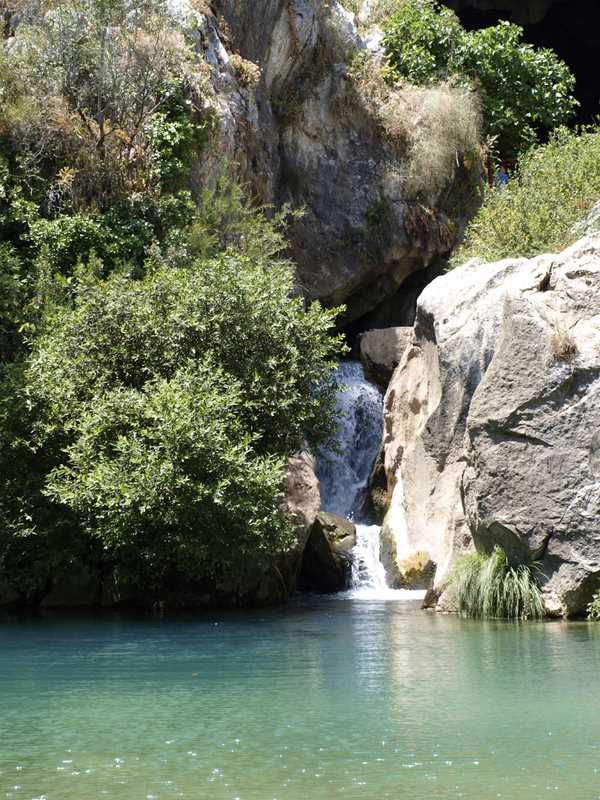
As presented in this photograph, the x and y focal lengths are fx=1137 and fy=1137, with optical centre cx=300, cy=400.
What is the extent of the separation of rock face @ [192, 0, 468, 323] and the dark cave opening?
12.0 m

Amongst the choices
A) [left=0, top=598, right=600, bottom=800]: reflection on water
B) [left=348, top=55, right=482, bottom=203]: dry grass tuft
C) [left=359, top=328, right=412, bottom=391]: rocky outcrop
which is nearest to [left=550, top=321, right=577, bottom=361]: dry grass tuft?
[left=0, top=598, right=600, bottom=800]: reflection on water

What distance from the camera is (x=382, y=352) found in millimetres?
28859

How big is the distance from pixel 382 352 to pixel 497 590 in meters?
12.5

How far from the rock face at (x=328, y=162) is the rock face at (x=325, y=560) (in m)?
9.66

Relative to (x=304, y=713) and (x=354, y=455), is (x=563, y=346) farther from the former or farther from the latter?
(x=354, y=455)

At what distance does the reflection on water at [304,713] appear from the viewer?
7562 millimetres

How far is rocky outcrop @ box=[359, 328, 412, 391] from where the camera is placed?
1126 inches

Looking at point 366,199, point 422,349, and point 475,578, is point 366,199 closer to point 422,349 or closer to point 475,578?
point 422,349

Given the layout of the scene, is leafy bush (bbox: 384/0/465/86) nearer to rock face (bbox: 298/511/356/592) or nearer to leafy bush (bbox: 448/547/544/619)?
rock face (bbox: 298/511/356/592)

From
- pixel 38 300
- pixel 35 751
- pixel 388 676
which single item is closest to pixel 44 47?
pixel 38 300

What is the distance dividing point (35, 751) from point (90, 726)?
38.2 inches

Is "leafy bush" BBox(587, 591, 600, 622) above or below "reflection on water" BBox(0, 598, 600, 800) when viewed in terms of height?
above

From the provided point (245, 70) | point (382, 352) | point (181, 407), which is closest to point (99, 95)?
point (245, 70)

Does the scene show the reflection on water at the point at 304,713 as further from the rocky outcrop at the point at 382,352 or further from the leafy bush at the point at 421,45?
the leafy bush at the point at 421,45
